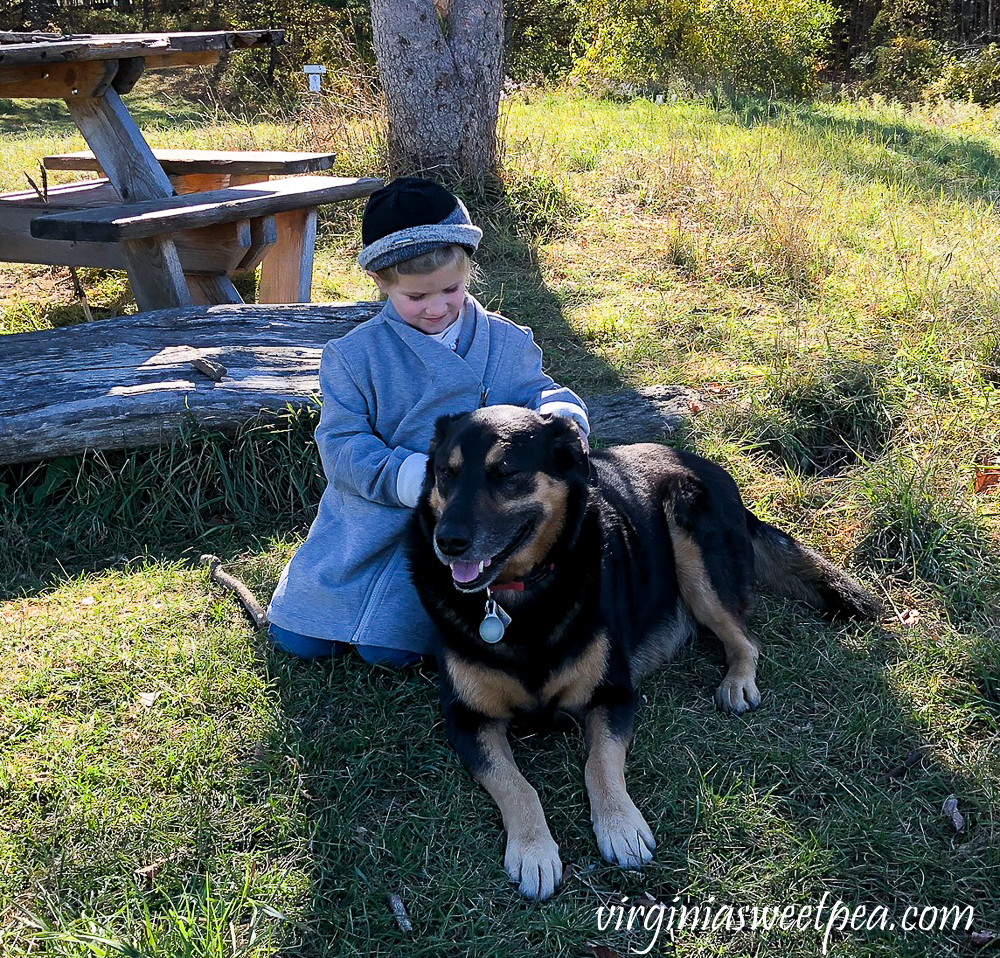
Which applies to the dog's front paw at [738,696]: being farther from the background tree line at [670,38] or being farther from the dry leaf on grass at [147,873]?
the background tree line at [670,38]

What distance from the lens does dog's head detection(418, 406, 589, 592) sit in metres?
2.43

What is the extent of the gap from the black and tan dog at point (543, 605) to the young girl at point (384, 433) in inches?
12.5

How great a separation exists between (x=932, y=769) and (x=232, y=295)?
4.89 m

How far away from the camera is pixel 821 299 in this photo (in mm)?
5730

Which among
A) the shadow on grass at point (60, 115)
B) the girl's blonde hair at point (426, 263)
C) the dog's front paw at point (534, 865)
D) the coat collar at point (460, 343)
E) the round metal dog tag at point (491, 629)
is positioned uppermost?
the girl's blonde hair at point (426, 263)

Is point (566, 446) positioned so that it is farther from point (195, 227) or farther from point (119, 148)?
point (119, 148)

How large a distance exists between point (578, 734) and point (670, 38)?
15068mm

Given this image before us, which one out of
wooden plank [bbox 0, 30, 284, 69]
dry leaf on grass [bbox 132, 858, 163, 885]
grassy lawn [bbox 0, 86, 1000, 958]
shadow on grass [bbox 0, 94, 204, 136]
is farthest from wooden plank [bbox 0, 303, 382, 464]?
shadow on grass [bbox 0, 94, 204, 136]

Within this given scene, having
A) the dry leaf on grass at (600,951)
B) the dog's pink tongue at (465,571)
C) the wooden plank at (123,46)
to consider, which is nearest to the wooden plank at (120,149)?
the wooden plank at (123,46)

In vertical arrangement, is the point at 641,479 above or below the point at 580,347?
above

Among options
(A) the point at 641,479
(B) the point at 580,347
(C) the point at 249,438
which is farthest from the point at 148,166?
(A) the point at 641,479

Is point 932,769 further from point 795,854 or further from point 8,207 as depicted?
A: point 8,207

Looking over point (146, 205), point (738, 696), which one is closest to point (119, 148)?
point (146, 205)

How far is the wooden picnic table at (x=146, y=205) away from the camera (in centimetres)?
486
